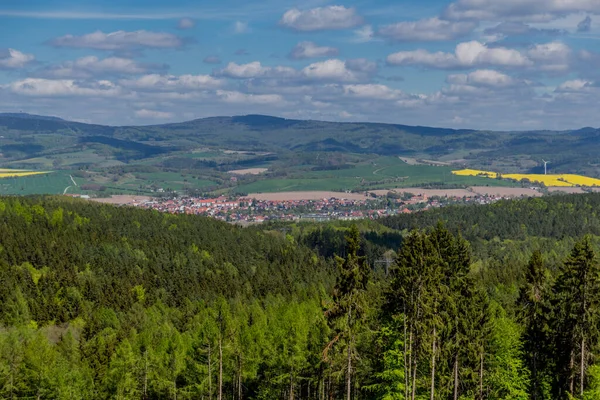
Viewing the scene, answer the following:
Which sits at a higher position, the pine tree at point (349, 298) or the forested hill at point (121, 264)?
the pine tree at point (349, 298)

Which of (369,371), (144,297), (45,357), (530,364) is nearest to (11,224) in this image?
(144,297)

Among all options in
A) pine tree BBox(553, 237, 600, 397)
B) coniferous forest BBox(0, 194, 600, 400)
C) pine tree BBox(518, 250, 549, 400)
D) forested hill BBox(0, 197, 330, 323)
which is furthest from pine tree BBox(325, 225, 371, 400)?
forested hill BBox(0, 197, 330, 323)

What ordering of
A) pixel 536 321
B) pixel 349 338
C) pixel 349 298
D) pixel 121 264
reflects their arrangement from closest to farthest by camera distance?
pixel 349 298
pixel 349 338
pixel 536 321
pixel 121 264

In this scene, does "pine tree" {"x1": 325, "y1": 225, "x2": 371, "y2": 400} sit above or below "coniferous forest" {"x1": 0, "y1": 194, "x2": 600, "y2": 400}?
above

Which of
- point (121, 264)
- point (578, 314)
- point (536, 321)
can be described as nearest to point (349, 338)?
point (578, 314)

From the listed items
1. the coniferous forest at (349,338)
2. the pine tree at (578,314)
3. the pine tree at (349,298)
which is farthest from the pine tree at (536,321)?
the pine tree at (349,298)

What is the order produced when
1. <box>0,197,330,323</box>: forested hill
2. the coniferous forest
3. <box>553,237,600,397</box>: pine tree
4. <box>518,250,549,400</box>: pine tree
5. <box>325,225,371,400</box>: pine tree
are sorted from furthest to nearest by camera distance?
1. <box>0,197,330,323</box>: forested hill
2. <box>518,250,549,400</box>: pine tree
3. <box>553,237,600,397</box>: pine tree
4. the coniferous forest
5. <box>325,225,371,400</box>: pine tree

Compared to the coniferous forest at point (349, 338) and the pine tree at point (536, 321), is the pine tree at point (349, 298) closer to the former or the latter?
the coniferous forest at point (349, 338)

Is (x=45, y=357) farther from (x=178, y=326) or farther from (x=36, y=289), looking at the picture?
(x=36, y=289)

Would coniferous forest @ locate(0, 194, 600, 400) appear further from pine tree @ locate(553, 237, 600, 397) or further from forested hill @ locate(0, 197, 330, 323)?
forested hill @ locate(0, 197, 330, 323)

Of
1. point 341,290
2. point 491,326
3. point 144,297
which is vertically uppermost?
point 341,290

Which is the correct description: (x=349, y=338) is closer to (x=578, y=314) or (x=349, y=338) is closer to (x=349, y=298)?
(x=349, y=298)
